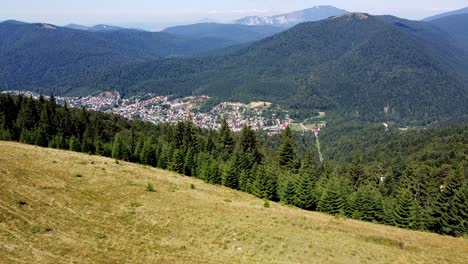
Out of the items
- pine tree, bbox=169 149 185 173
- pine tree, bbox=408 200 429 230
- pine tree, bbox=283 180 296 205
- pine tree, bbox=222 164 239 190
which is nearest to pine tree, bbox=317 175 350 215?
pine tree, bbox=283 180 296 205

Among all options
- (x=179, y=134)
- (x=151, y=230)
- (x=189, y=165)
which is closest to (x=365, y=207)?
(x=189, y=165)

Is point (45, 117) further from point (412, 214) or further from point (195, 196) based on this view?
point (412, 214)

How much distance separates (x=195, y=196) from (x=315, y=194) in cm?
3159

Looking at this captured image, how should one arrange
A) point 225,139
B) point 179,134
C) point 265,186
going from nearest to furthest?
point 265,186 → point 179,134 → point 225,139

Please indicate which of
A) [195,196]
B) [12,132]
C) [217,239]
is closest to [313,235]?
[217,239]

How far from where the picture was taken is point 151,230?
111 ft

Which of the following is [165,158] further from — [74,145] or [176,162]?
[74,145]

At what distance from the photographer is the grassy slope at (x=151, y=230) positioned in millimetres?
28308

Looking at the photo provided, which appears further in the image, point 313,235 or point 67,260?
point 313,235

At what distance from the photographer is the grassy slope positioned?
92.9 ft

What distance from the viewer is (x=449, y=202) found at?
2837 inches

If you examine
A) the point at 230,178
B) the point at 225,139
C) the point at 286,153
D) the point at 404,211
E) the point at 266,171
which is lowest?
the point at 404,211

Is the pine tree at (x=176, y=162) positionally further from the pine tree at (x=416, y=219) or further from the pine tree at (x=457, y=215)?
the pine tree at (x=457, y=215)

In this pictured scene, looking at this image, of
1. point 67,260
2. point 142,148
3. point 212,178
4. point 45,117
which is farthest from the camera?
point 45,117
